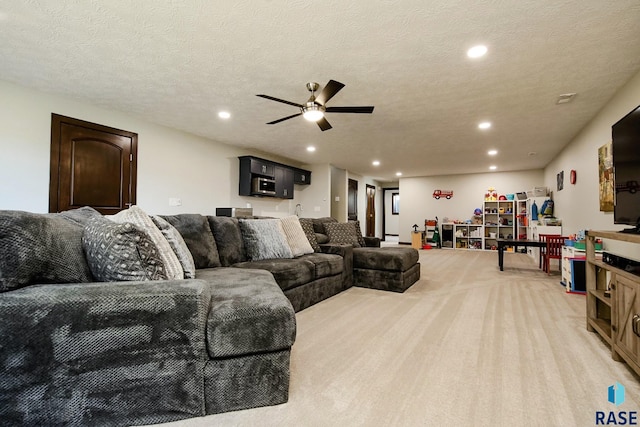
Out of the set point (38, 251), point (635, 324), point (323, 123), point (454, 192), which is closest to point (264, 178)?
point (323, 123)

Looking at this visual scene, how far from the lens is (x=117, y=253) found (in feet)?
4.55

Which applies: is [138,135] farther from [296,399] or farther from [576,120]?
[576,120]

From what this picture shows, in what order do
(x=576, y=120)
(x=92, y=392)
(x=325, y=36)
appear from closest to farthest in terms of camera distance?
(x=92, y=392), (x=325, y=36), (x=576, y=120)

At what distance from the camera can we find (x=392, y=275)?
3.64 meters

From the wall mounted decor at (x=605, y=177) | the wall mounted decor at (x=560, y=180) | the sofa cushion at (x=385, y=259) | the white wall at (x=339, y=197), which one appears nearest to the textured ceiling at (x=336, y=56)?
the wall mounted decor at (x=605, y=177)

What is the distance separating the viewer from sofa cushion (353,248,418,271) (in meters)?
3.64

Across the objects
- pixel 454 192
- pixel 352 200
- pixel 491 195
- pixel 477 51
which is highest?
pixel 477 51

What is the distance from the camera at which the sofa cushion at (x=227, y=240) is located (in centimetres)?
287

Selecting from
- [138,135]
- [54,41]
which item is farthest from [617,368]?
[138,135]

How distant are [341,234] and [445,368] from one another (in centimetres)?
274

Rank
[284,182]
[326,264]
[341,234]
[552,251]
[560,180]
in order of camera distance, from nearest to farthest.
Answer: [326,264] → [341,234] → [552,251] → [560,180] → [284,182]

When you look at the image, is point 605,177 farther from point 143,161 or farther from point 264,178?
point 143,161

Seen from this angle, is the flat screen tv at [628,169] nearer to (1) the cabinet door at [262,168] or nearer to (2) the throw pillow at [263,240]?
(2) the throw pillow at [263,240]

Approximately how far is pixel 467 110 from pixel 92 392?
433cm
